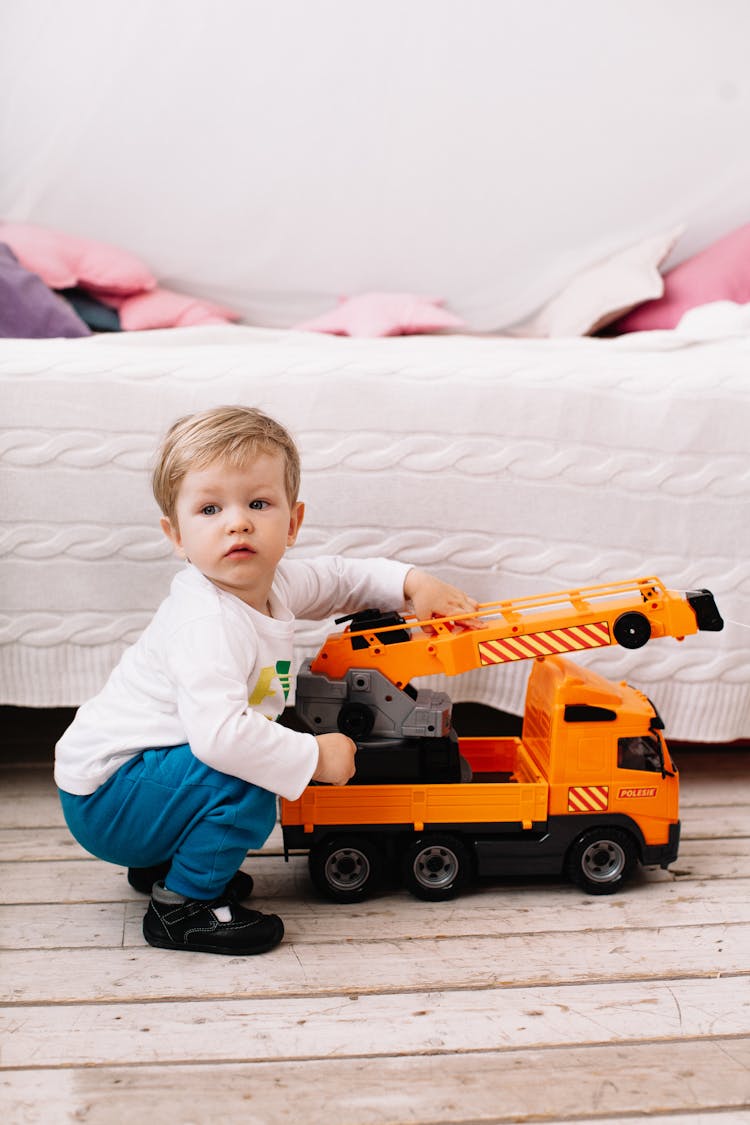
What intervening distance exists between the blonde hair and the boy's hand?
0.23 m

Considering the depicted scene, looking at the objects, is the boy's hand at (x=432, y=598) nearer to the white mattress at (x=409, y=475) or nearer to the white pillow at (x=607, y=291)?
the white mattress at (x=409, y=475)

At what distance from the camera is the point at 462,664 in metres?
1.23

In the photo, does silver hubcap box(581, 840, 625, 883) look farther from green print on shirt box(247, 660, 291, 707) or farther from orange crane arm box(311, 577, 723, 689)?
green print on shirt box(247, 660, 291, 707)

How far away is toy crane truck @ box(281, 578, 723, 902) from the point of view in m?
1.23

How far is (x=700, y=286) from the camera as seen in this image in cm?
212

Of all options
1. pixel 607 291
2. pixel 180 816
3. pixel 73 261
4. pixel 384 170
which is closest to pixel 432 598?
pixel 180 816

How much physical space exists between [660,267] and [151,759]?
5.72 ft

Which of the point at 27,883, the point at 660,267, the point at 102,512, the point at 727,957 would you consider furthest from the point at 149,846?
the point at 660,267

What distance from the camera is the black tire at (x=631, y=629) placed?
3.92 ft

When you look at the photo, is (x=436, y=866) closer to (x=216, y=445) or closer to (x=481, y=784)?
(x=481, y=784)

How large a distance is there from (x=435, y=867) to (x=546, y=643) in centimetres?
29

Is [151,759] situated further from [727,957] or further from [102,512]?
[727,957]

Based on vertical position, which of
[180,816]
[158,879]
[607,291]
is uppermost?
[607,291]

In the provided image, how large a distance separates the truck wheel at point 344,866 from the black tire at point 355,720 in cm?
12
